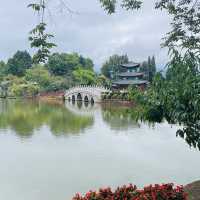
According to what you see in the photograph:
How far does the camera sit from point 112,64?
5328 cm

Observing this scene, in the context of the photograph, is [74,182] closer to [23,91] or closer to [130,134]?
[130,134]

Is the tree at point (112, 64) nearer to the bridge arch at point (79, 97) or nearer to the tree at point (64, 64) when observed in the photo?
the tree at point (64, 64)

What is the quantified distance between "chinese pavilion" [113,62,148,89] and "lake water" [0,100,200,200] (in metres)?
25.4

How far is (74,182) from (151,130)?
9299mm

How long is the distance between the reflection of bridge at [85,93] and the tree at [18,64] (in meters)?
14.7

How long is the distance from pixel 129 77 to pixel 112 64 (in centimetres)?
1001

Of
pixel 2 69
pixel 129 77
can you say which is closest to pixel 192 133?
pixel 129 77

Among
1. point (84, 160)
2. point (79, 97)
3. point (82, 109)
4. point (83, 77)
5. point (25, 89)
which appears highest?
point (83, 77)

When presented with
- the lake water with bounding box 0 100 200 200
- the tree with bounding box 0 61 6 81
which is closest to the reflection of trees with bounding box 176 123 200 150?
the lake water with bounding box 0 100 200 200

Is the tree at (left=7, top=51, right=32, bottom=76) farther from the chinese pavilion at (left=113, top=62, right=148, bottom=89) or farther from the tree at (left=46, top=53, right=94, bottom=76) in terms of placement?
the chinese pavilion at (left=113, top=62, right=148, bottom=89)

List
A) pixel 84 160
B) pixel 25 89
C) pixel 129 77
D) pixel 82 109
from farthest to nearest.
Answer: pixel 25 89 → pixel 129 77 → pixel 82 109 → pixel 84 160

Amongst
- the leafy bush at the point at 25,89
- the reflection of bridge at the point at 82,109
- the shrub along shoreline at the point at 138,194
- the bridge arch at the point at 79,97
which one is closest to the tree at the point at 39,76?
the leafy bush at the point at 25,89

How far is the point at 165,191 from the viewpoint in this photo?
13.3 ft

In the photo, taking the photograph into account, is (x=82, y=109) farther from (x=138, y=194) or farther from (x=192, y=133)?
(x=192, y=133)
